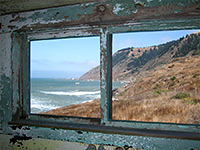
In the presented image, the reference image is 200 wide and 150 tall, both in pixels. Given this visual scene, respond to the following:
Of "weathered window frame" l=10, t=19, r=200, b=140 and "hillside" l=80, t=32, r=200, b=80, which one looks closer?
"weathered window frame" l=10, t=19, r=200, b=140

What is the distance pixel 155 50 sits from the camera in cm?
4491

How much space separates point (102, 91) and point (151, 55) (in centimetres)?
4502

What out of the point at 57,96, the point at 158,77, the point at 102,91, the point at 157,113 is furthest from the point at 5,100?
the point at 158,77

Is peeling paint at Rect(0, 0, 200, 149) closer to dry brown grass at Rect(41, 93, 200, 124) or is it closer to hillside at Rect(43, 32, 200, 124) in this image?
dry brown grass at Rect(41, 93, 200, 124)

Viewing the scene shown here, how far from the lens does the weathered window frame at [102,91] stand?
111cm

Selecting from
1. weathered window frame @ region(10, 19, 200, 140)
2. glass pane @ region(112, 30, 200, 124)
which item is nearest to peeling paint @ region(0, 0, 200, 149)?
weathered window frame @ region(10, 19, 200, 140)

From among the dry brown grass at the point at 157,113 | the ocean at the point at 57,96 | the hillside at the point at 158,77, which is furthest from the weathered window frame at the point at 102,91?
the ocean at the point at 57,96

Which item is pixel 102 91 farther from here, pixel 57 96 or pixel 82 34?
pixel 57 96

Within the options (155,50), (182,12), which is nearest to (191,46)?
(155,50)

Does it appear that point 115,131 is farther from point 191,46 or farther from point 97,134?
point 191,46

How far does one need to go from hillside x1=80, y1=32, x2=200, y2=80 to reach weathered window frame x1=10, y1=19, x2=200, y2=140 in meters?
33.7

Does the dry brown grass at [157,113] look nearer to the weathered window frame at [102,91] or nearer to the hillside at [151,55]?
the weathered window frame at [102,91]

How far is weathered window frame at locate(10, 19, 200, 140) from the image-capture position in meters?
1.11

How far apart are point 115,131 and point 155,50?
4718 cm
